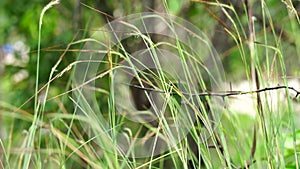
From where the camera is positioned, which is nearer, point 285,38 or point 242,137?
point 242,137

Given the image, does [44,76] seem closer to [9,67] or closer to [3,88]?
[9,67]

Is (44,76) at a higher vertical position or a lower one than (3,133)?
higher

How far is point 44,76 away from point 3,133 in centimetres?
90

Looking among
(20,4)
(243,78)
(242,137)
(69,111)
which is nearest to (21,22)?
(20,4)

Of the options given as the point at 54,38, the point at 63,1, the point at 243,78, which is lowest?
the point at 243,78

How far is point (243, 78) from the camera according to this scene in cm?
239

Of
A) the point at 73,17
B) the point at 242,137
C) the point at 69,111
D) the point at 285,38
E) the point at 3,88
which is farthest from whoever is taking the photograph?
the point at 3,88

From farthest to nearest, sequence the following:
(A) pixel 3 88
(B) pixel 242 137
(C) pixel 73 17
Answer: (A) pixel 3 88
(C) pixel 73 17
(B) pixel 242 137

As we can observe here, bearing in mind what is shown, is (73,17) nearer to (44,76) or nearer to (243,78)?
(44,76)

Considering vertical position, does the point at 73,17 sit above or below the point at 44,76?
above

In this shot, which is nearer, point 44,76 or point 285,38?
point 285,38

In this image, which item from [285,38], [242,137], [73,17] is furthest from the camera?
[73,17]

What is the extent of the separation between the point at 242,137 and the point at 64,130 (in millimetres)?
931

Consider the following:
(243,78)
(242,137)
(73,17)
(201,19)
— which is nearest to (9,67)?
(73,17)
